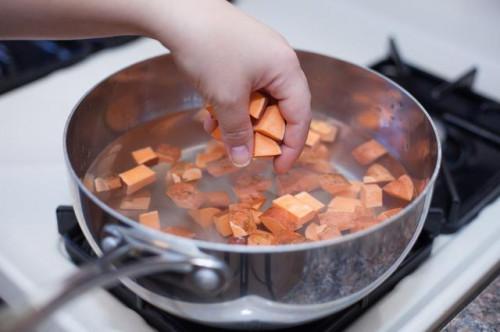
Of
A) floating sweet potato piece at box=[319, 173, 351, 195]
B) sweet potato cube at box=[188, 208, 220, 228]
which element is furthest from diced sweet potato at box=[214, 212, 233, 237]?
floating sweet potato piece at box=[319, 173, 351, 195]

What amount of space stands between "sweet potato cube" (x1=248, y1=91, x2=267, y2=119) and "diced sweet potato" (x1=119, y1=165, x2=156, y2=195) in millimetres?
128

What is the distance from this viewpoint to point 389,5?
901mm

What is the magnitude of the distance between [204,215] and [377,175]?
175 mm

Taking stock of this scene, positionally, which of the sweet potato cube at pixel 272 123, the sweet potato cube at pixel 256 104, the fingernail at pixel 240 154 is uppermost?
the sweet potato cube at pixel 256 104

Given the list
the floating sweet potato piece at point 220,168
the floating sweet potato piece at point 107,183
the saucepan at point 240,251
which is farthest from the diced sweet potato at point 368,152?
the floating sweet potato piece at point 107,183

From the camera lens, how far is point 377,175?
1.94 feet

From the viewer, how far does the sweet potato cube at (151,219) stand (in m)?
0.50

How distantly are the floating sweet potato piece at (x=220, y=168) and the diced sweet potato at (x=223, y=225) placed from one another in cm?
8

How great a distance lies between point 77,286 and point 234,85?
20 cm

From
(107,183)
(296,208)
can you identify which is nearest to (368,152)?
(296,208)

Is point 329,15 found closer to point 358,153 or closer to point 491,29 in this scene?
point 491,29

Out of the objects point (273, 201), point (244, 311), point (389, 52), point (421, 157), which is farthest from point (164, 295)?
point (389, 52)

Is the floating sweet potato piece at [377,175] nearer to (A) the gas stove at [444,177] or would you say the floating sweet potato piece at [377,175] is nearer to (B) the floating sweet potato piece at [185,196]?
(A) the gas stove at [444,177]

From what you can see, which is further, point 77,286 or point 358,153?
point 358,153
